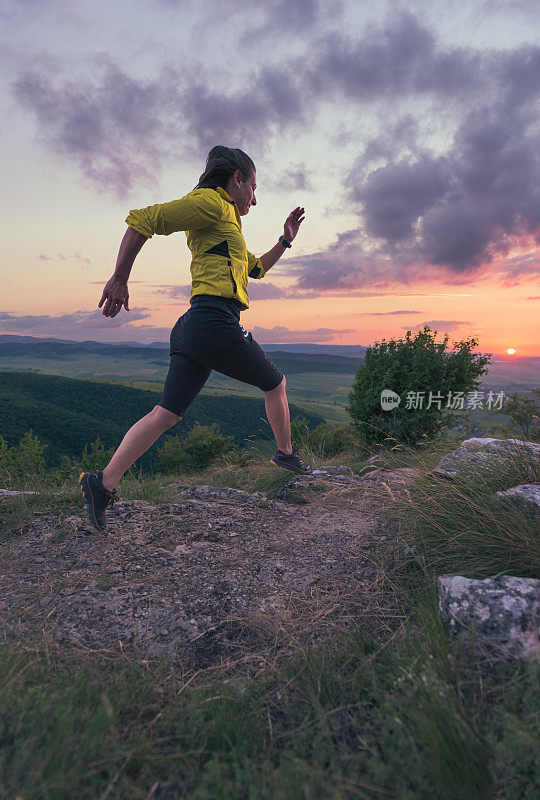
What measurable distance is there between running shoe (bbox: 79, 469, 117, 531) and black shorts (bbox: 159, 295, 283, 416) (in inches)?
27.6

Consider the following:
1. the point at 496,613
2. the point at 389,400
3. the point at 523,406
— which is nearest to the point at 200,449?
the point at 389,400

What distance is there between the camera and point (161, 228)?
2543mm

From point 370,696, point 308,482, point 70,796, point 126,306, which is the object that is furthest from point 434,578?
point 126,306

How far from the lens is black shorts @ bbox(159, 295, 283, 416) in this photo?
280 cm

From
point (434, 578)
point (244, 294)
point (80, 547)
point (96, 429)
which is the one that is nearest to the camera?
point (434, 578)

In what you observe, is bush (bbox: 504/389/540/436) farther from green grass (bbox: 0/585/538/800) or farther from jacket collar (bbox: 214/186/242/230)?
green grass (bbox: 0/585/538/800)

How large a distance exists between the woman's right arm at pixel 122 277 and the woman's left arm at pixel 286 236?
4.97ft

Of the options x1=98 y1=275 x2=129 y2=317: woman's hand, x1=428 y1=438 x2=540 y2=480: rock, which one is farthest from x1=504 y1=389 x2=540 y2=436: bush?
x1=98 y1=275 x2=129 y2=317: woman's hand

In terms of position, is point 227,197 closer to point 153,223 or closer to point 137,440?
point 153,223

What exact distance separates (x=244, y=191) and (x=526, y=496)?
8.79ft

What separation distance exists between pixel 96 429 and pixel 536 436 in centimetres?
4084

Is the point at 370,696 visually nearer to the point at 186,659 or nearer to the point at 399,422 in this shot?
the point at 186,659

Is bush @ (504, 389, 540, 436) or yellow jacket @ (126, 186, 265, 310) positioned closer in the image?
yellow jacket @ (126, 186, 265, 310)

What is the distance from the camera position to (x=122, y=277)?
264 centimetres
